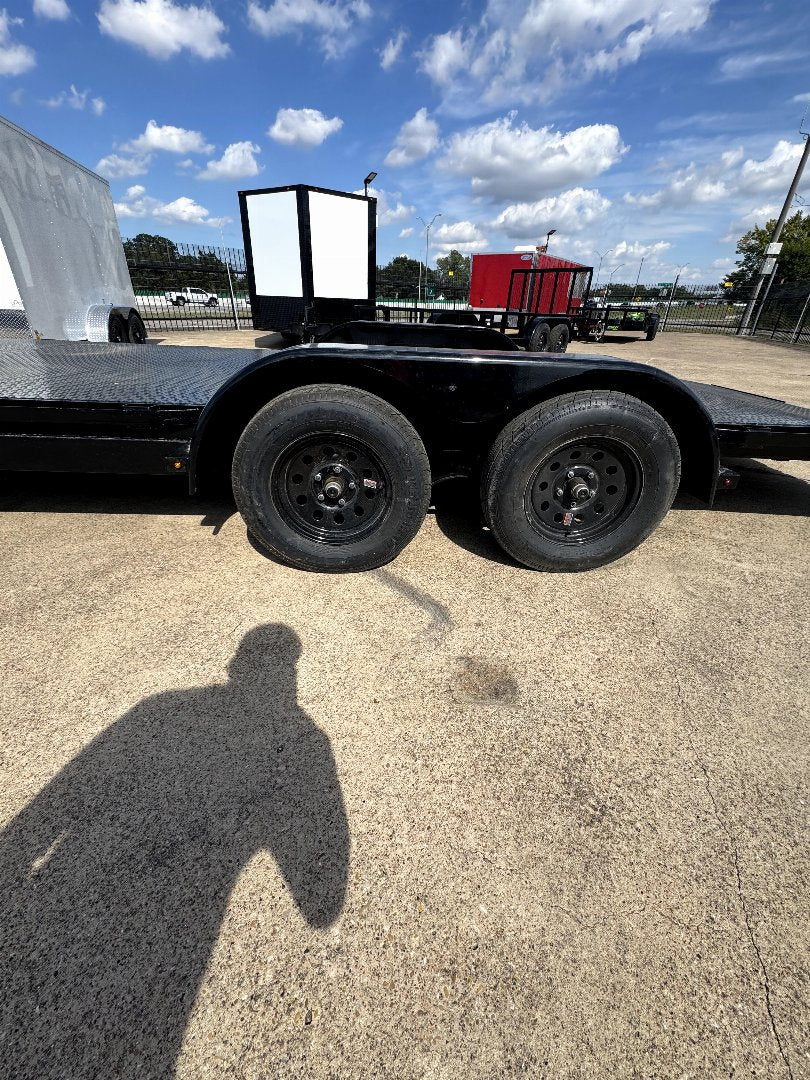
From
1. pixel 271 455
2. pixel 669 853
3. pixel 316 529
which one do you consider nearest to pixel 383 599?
pixel 316 529

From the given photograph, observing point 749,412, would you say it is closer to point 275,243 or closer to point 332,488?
point 332,488

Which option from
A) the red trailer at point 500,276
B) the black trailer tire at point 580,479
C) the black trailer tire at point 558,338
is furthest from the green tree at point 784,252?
the black trailer tire at point 580,479

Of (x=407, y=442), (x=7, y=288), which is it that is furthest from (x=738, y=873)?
(x=7, y=288)

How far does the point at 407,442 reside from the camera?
8.06ft

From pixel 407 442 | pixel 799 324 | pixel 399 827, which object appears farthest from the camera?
pixel 799 324

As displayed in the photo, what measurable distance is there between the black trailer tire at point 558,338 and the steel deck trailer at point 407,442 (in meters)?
7.45

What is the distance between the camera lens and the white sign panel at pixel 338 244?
11.3m

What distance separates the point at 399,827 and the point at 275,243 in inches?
527

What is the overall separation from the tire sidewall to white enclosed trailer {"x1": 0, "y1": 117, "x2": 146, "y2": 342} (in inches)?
243

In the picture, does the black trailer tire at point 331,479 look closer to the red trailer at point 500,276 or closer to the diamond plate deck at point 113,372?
the diamond plate deck at point 113,372

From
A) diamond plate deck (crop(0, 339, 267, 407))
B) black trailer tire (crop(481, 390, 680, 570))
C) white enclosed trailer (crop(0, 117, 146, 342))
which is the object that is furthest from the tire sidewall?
white enclosed trailer (crop(0, 117, 146, 342))

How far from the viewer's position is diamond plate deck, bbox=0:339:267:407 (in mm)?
2805

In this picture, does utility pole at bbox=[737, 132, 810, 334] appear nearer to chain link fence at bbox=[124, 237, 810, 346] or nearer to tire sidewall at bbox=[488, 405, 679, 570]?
chain link fence at bbox=[124, 237, 810, 346]

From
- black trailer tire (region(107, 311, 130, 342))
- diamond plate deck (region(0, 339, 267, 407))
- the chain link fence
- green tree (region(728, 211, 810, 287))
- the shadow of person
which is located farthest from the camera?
green tree (region(728, 211, 810, 287))
